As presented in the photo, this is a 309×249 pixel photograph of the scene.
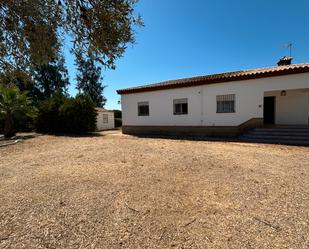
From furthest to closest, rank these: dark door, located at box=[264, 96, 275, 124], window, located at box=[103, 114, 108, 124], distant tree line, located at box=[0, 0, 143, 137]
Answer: window, located at box=[103, 114, 108, 124], dark door, located at box=[264, 96, 275, 124], distant tree line, located at box=[0, 0, 143, 137]

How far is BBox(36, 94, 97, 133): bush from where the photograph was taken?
17.2m

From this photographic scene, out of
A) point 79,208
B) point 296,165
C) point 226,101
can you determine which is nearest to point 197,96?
point 226,101

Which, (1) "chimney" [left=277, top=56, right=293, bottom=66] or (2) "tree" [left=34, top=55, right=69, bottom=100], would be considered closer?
(1) "chimney" [left=277, top=56, right=293, bottom=66]

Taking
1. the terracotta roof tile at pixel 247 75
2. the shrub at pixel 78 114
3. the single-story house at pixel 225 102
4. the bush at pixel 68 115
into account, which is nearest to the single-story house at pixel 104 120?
the bush at pixel 68 115

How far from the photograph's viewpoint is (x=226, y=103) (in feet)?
42.8

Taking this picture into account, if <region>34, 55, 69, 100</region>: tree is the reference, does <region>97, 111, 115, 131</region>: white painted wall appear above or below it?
below

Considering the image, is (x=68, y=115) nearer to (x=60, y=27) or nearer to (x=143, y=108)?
(x=143, y=108)

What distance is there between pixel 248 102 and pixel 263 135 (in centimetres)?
230

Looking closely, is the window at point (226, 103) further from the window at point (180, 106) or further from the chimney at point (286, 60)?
the chimney at point (286, 60)

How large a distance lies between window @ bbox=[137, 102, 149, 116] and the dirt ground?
33.7 feet

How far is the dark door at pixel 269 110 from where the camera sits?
14.5 meters

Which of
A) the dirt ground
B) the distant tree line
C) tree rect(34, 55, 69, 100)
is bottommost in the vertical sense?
the dirt ground

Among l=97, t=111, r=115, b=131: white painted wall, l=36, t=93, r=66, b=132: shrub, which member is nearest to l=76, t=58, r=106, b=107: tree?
l=97, t=111, r=115, b=131: white painted wall

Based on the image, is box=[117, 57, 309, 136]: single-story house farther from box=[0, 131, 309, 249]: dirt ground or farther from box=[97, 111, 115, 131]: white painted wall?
box=[97, 111, 115, 131]: white painted wall
